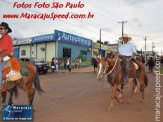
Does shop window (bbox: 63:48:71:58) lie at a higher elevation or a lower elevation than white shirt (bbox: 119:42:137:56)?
higher

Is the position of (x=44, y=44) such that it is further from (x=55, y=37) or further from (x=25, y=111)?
(x=25, y=111)

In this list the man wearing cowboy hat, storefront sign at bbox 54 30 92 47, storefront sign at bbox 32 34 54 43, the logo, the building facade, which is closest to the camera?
the logo

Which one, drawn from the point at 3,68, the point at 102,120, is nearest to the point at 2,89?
the point at 3,68

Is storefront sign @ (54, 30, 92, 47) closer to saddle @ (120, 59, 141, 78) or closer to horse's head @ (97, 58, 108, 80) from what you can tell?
saddle @ (120, 59, 141, 78)

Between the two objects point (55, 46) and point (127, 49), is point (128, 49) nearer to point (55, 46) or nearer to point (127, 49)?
point (127, 49)

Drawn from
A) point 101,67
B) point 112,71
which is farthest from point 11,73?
point 112,71

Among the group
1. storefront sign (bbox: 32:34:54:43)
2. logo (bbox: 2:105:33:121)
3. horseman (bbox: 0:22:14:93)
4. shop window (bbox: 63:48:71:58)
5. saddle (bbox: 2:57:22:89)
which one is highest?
storefront sign (bbox: 32:34:54:43)

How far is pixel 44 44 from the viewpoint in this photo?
23672 millimetres

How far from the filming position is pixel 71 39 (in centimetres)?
2453

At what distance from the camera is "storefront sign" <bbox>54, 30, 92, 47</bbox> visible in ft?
71.7

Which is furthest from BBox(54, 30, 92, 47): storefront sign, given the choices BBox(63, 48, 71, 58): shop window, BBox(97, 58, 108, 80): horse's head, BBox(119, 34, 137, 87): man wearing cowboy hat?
BBox(97, 58, 108, 80): horse's head

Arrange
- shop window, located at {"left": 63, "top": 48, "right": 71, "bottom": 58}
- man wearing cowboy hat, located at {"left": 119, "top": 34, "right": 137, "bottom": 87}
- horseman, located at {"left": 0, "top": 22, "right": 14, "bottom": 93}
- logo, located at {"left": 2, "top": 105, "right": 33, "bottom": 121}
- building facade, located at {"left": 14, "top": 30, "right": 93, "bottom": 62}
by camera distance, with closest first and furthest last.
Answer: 1. logo, located at {"left": 2, "top": 105, "right": 33, "bottom": 121}
2. horseman, located at {"left": 0, "top": 22, "right": 14, "bottom": 93}
3. man wearing cowboy hat, located at {"left": 119, "top": 34, "right": 137, "bottom": 87}
4. building facade, located at {"left": 14, "top": 30, "right": 93, "bottom": 62}
5. shop window, located at {"left": 63, "top": 48, "right": 71, "bottom": 58}

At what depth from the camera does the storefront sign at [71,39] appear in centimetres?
2184

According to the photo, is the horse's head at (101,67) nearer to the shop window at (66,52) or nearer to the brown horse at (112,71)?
the brown horse at (112,71)
